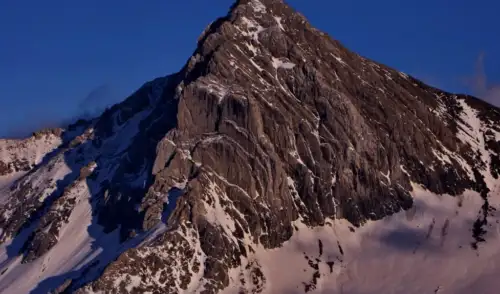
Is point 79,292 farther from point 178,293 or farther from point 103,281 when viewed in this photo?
point 178,293

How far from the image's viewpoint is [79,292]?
194750mm

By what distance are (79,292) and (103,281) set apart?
5.68 m

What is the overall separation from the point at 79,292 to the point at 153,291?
52.5 feet

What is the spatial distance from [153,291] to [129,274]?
255 inches

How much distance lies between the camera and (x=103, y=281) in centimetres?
19488

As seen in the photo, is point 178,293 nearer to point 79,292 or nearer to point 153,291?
point 153,291

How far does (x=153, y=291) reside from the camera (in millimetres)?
A: 198250

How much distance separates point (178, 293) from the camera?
200m

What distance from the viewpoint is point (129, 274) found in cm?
19825

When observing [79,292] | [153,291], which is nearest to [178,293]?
[153,291]

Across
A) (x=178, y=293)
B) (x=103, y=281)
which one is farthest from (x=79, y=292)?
(x=178, y=293)

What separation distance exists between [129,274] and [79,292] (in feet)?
37.5
